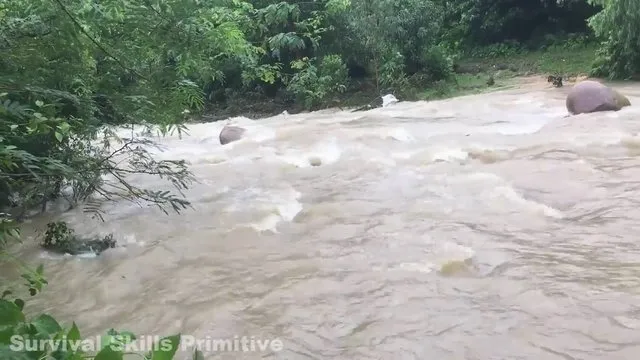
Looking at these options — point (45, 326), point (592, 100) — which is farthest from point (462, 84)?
point (45, 326)

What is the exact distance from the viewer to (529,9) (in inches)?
775

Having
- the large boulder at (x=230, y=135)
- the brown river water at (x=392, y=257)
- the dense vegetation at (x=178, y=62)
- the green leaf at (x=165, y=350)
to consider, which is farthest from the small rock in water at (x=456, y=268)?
the large boulder at (x=230, y=135)

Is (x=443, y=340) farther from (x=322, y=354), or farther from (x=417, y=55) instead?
(x=417, y=55)

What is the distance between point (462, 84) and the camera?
15.2m

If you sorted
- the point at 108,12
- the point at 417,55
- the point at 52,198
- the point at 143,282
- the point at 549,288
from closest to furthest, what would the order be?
the point at 549,288
the point at 143,282
the point at 108,12
the point at 52,198
the point at 417,55

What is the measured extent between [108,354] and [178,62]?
4.62 m

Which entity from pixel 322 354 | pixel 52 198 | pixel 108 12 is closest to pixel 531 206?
pixel 322 354

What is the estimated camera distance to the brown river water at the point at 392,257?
3629 millimetres

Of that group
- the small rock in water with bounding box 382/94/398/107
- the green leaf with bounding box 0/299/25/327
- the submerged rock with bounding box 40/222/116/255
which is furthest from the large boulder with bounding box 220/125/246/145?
the green leaf with bounding box 0/299/25/327

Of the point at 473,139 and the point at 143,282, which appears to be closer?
the point at 143,282

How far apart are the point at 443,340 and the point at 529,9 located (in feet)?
59.3

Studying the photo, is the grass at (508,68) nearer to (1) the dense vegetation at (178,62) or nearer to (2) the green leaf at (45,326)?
(1) the dense vegetation at (178,62)

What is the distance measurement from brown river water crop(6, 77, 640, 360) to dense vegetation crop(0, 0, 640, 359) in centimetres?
54

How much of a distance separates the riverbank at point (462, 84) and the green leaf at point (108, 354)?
12825 mm
